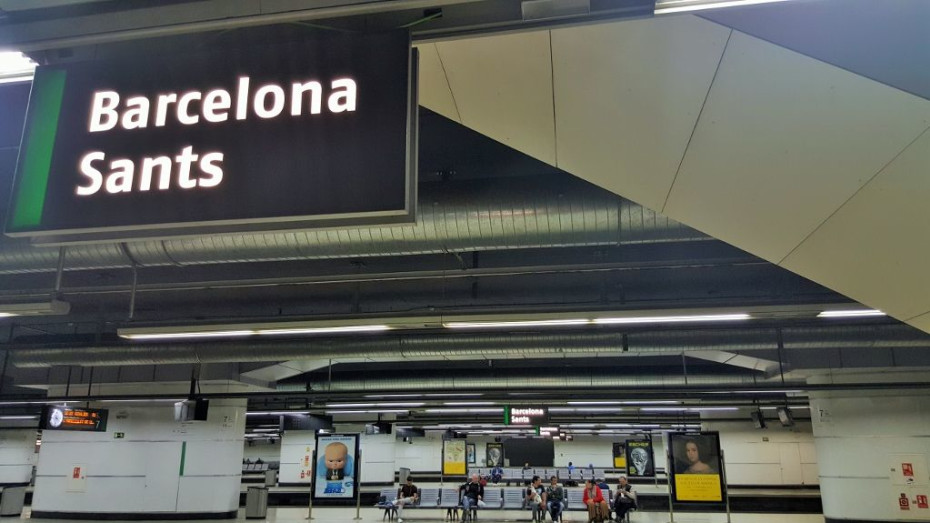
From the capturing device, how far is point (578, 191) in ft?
Result: 19.6

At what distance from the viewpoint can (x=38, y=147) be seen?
2.44 m

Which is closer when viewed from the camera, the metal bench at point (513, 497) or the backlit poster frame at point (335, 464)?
the backlit poster frame at point (335, 464)

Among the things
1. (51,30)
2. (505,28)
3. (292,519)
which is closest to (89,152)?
(51,30)

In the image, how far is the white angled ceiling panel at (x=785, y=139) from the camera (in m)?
2.80

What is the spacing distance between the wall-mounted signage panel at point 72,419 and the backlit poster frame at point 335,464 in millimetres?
6223

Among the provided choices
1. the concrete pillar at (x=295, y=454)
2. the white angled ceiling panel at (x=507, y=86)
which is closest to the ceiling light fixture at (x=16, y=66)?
the white angled ceiling panel at (x=507, y=86)

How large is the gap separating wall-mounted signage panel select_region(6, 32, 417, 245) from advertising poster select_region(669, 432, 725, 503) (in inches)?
492

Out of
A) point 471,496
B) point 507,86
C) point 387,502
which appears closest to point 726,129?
point 507,86

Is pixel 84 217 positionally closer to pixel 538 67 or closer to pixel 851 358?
pixel 538 67

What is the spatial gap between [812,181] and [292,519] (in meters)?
17.5

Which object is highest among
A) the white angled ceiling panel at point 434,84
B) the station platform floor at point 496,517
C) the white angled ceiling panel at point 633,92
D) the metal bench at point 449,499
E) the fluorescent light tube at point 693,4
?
the white angled ceiling panel at point 434,84

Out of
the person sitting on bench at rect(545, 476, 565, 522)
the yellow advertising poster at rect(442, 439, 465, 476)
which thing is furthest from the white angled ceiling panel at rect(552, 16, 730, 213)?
the yellow advertising poster at rect(442, 439, 465, 476)

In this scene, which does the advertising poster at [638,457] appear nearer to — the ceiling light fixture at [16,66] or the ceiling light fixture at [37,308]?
the ceiling light fixture at [37,308]

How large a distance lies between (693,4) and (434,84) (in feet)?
5.69
